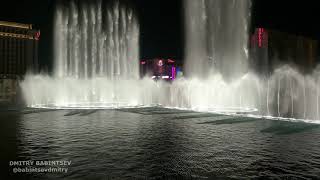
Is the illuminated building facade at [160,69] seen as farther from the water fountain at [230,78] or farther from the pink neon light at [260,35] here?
the water fountain at [230,78]

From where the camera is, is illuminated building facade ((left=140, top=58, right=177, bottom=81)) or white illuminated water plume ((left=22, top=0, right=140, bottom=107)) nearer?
white illuminated water plume ((left=22, top=0, right=140, bottom=107))

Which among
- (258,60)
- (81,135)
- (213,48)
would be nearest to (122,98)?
(213,48)

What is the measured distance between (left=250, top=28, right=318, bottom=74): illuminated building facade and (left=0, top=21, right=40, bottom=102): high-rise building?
83.5 meters

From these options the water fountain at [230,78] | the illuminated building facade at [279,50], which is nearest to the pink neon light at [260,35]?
the illuminated building facade at [279,50]

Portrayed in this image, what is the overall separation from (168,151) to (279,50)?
293 feet

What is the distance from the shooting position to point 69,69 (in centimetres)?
A: 4053

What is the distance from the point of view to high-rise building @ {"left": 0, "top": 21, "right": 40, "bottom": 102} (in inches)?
4921

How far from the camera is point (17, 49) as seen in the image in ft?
426

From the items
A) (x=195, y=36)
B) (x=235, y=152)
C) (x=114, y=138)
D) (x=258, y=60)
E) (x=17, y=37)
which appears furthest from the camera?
(x=17, y=37)

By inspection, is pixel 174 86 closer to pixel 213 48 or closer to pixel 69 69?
pixel 213 48

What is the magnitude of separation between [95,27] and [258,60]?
52.7 m

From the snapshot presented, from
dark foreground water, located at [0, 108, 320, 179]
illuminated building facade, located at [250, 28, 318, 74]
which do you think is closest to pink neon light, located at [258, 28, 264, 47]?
illuminated building facade, located at [250, 28, 318, 74]

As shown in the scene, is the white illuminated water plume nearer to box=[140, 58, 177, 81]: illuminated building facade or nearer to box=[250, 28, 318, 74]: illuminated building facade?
box=[250, 28, 318, 74]: illuminated building facade

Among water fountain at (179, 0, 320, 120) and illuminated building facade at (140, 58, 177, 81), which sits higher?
illuminated building facade at (140, 58, 177, 81)
